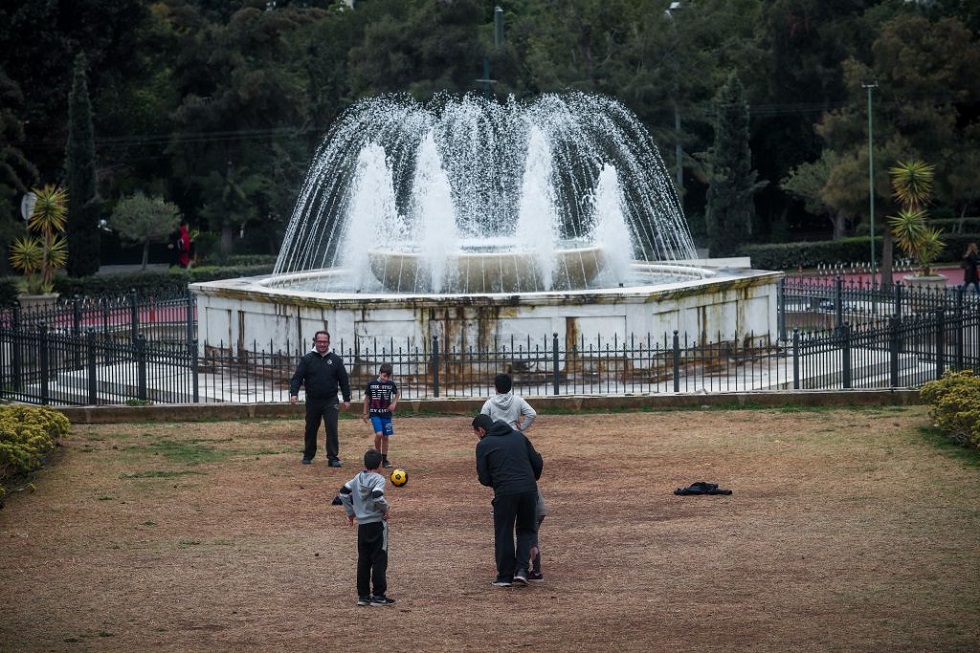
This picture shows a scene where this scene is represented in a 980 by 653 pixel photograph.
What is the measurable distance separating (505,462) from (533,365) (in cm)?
1042

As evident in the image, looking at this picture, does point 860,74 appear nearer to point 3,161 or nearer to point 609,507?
point 3,161

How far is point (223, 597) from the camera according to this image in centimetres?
1134

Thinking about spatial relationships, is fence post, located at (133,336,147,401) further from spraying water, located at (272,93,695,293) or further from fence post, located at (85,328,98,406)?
spraying water, located at (272,93,695,293)

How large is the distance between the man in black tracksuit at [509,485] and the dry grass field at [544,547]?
0.29 meters

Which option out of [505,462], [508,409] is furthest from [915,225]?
[505,462]

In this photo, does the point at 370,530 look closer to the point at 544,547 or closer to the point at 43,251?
the point at 544,547

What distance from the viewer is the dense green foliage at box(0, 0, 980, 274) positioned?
46750 mm

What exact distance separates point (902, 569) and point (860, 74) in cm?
3677

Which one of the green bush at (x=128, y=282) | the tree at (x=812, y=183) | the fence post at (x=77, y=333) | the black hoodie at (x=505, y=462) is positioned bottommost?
the black hoodie at (x=505, y=462)

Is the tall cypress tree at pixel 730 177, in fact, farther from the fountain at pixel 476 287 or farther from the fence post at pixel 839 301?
the fence post at pixel 839 301

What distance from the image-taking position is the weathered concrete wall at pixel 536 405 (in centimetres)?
2003

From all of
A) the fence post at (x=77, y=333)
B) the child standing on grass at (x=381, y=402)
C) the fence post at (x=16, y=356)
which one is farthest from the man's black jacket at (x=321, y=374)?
the fence post at (x=16, y=356)

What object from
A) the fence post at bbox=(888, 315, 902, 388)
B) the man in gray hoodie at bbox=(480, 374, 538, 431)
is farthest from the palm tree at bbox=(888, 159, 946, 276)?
the man in gray hoodie at bbox=(480, 374, 538, 431)

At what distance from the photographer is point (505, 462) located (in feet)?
37.3
